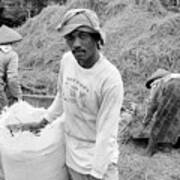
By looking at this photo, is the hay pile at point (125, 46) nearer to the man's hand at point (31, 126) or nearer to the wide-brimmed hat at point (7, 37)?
the wide-brimmed hat at point (7, 37)

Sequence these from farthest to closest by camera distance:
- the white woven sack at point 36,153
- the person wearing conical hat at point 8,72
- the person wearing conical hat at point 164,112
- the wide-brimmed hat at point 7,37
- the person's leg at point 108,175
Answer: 1. the wide-brimmed hat at point 7,37
2. the person wearing conical hat at point 8,72
3. the person wearing conical hat at point 164,112
4. the white woven sack at point 36,153
5. the person's leg at point 108,175

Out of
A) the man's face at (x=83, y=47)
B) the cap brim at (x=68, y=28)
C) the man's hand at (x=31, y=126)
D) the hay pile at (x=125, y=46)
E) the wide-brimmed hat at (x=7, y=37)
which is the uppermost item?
the cap brim at (x=68, y=28)

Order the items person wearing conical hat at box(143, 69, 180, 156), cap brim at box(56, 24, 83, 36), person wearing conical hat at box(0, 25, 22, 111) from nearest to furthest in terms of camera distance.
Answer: cap brim at box(56, 24, 83, 36) → person wearing conical hat at box(143, 69, 180, 156) → person wearing conical hat at box(0, 25, 22, 111)

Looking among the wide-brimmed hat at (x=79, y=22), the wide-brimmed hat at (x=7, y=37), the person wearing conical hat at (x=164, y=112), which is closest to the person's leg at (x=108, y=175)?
the wide-brimmed hat at (x=79, y=22)

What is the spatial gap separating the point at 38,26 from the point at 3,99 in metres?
7.04

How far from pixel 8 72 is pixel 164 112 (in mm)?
1713

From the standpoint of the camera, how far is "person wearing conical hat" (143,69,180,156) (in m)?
4.34

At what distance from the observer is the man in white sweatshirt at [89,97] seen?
71.9 inches

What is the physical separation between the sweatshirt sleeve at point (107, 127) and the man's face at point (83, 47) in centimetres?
15

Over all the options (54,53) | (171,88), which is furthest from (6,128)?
(54,53)

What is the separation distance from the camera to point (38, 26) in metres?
11.6

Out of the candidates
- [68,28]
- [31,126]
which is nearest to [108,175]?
[31,126]

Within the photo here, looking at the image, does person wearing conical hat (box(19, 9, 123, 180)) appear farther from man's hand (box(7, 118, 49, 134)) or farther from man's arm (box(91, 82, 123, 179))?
man's hand (box(7, 118, 49, 134))

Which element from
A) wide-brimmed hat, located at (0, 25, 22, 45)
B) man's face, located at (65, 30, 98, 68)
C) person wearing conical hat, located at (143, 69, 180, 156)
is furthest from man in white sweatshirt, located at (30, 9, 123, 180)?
wide-brimmed hat, located at (0, 25, 22, 45)
